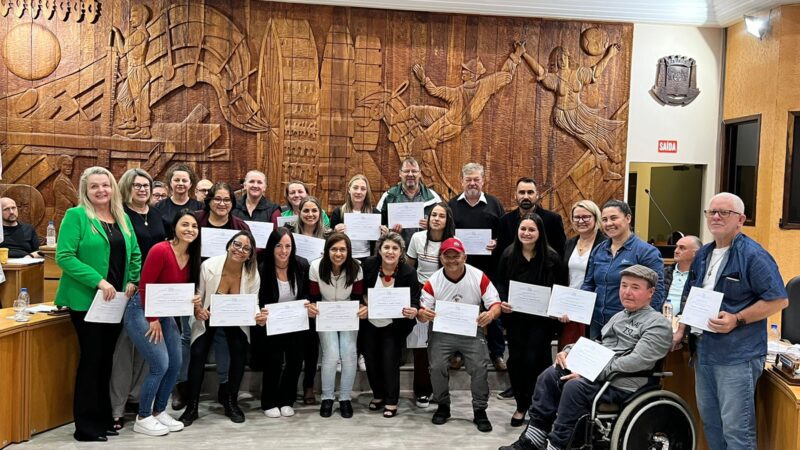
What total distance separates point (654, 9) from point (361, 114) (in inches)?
142

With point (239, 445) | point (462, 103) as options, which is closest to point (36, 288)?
point (239, 445)

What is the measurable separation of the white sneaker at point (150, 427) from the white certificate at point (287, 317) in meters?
0.94

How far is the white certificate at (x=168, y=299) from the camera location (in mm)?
4434

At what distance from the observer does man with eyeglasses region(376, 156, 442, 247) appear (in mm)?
5887

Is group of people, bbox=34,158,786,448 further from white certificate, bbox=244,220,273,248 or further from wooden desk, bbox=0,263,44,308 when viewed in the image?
wooden desk, bbox=0,263,44,308

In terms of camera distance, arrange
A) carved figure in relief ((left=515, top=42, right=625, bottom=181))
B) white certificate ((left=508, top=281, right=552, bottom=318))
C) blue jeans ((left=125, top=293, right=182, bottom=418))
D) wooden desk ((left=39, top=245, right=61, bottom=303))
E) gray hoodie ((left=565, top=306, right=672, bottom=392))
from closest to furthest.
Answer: gray hoodie ((left=565, top=306, right=672, bottom=392)), blue jeans ((left=125, top=293, right=182, bottom=418)), white certificate ((left=508, top=281, right=552, bottom=318)), wooden desk ((left=39, top=245, right=61, bottom=303)), carved figure in relief ((left=515, top=42, right=625, bottom=181))

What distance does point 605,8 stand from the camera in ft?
25.6

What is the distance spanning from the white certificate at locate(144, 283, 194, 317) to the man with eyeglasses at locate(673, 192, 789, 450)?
3.22m

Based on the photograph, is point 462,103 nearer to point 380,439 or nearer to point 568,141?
point 568,141

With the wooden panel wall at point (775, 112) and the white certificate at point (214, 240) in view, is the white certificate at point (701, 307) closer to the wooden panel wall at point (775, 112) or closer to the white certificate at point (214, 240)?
the white certificate at point (214, 240)

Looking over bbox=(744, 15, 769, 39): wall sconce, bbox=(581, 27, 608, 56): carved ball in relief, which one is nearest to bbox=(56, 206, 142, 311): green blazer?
bbox=(581, 27, 608, 56): carved ball in relief

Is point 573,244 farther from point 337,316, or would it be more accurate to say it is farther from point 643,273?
point 337,316

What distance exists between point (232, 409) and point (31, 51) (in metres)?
4.74

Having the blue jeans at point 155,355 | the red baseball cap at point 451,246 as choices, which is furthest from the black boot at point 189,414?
the red baseball cap at point 451,246
